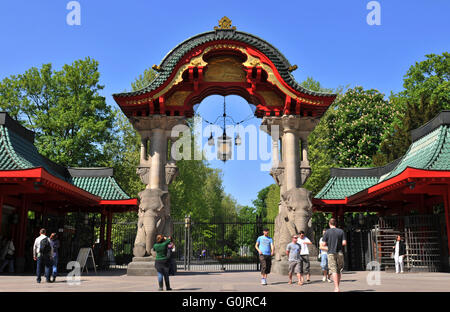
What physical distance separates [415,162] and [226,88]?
999 centimetres

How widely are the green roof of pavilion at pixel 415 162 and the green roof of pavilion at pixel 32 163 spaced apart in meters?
13.6

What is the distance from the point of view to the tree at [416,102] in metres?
31.8

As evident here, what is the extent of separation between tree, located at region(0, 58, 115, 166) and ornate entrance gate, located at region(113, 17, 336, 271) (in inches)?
654

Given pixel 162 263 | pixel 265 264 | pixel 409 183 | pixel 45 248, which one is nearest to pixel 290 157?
pixel 409 183

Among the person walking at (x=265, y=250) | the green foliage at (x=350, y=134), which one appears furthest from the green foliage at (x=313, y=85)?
the person walking at (x=265, y=250)

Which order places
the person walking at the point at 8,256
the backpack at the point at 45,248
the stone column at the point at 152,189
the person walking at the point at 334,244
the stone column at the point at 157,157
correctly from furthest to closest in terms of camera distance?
the stone column at the point at 157,157 < the person walking at the point at 8,256 < the stone column at the point at 152,189 < the backpack at the point at 45,248 < the person walking at the point at 334,244

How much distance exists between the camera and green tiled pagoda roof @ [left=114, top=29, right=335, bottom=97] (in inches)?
732

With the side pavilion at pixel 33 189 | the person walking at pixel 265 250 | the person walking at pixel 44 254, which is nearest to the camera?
the person walking at pixel 265 250

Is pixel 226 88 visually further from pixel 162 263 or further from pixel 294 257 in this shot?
pixel 162 263

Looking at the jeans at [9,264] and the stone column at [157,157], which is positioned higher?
the stone column at [157,157]

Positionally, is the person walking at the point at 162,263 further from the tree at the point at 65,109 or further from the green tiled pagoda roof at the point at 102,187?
the tree at the point at 65,109

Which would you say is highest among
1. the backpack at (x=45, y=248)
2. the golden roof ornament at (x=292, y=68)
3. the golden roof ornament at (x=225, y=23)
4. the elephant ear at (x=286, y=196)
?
the golden roof ornament at (x=225, y=23)

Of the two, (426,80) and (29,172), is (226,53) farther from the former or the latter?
(426,80)
